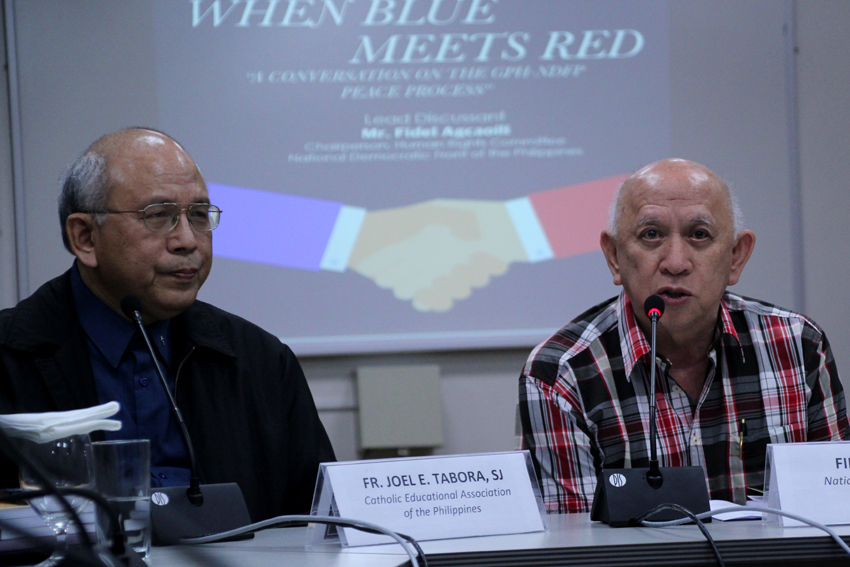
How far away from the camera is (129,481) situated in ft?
3.46

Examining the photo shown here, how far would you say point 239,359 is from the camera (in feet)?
6.04

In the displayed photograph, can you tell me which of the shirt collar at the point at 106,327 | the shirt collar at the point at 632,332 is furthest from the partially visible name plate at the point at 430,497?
the shirt collar at the point at 106,327

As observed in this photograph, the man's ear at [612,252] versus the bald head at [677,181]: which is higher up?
the bald head at [677,181]

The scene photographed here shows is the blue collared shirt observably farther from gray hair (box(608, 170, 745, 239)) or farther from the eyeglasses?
gray hair (box(608, 170, 745, 239))

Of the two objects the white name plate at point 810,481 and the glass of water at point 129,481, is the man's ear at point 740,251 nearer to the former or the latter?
the white name plate at point 810,481

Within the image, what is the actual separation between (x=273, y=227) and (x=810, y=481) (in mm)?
2328

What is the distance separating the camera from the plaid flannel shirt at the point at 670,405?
1.66m

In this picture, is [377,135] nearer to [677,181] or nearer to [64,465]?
[677,181]

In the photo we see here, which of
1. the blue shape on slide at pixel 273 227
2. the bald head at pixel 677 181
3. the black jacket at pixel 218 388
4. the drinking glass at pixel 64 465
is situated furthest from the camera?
the blue shape on slide at pixel 273 227

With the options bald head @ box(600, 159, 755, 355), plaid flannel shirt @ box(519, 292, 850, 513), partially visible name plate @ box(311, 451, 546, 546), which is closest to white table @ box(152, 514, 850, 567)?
partially visible name plate @ box(311, 451, 546, 546)

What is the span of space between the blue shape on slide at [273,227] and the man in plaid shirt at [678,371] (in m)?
1.56

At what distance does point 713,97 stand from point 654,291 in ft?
6.16

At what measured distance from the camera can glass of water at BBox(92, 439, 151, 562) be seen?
40.6 inches

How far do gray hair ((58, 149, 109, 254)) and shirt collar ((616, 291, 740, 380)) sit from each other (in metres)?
1.06
